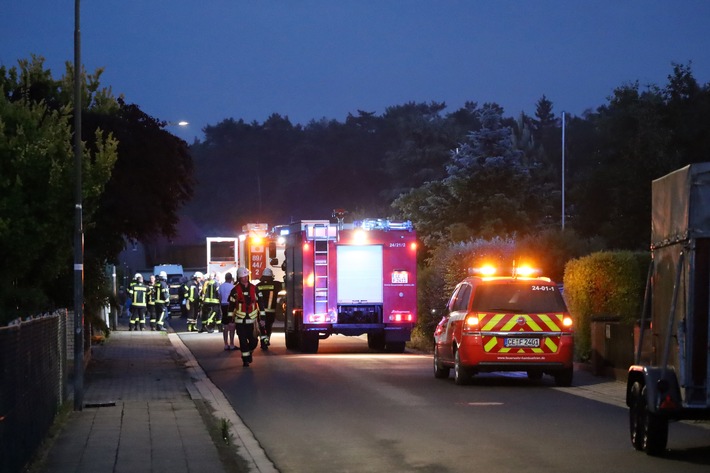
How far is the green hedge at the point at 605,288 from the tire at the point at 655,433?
963 centimetres

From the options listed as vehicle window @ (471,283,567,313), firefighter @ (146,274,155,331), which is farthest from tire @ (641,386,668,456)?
firefighter @ (146,274,155,331)

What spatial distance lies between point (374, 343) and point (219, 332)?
12.0 meters

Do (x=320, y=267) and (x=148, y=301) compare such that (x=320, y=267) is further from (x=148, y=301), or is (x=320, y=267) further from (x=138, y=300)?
(x=148, y=301)

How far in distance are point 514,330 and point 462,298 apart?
4.90 feet

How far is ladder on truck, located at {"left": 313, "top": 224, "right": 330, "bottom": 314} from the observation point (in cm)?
2916

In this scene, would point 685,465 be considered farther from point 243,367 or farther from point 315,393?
point 243,367

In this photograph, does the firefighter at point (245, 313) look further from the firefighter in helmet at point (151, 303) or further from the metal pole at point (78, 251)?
the firefighter in helmet at point (151, 303)

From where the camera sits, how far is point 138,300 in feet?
142

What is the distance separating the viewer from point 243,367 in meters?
A: 24.3

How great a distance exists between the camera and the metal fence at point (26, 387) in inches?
356

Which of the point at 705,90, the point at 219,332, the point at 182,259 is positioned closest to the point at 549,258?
the point at 219,332

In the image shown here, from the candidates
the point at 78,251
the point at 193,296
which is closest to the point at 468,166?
the point at 193,296

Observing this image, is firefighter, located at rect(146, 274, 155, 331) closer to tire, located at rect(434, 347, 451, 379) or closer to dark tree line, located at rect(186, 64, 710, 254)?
dark tree line, located at rect(186, 64, 710, 254)

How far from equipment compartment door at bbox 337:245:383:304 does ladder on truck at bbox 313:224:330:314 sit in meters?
0.33
